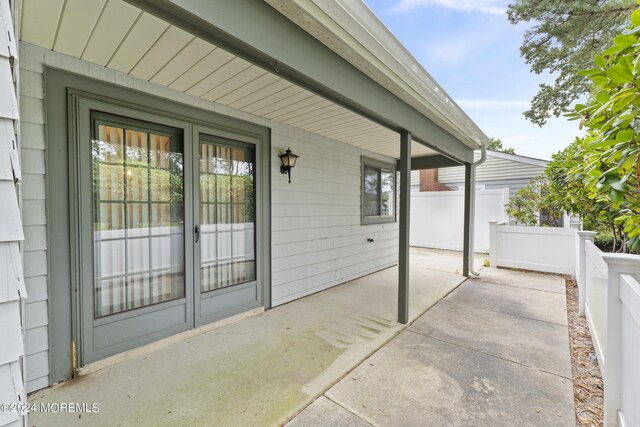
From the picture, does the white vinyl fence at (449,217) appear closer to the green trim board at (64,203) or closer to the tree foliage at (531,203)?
the tree foliage at (531,203)

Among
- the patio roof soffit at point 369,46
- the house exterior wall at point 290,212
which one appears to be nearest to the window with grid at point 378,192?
the house exterior wall at point 290,212

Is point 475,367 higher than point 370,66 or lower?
lower

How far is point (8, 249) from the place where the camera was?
817 mm

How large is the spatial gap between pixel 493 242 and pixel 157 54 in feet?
21.9

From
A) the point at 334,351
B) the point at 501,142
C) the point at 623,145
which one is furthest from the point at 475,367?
the point at 501,142

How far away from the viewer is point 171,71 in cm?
233

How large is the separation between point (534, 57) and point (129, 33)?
26.0 ft

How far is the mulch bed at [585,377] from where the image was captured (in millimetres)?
1854

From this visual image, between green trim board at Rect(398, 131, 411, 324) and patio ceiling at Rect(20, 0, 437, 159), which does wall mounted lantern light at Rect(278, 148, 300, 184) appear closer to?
patio ceiling at Rect(20, 0, 437, 159)

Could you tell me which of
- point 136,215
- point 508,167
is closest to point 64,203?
point 136,215

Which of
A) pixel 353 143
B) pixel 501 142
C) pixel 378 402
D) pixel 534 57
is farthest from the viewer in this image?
pixel 501 142

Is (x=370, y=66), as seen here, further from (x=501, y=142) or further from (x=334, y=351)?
(x=501, y=142)

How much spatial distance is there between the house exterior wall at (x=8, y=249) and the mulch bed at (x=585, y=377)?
2.85 meters

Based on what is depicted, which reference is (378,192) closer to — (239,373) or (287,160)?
(287,160)
